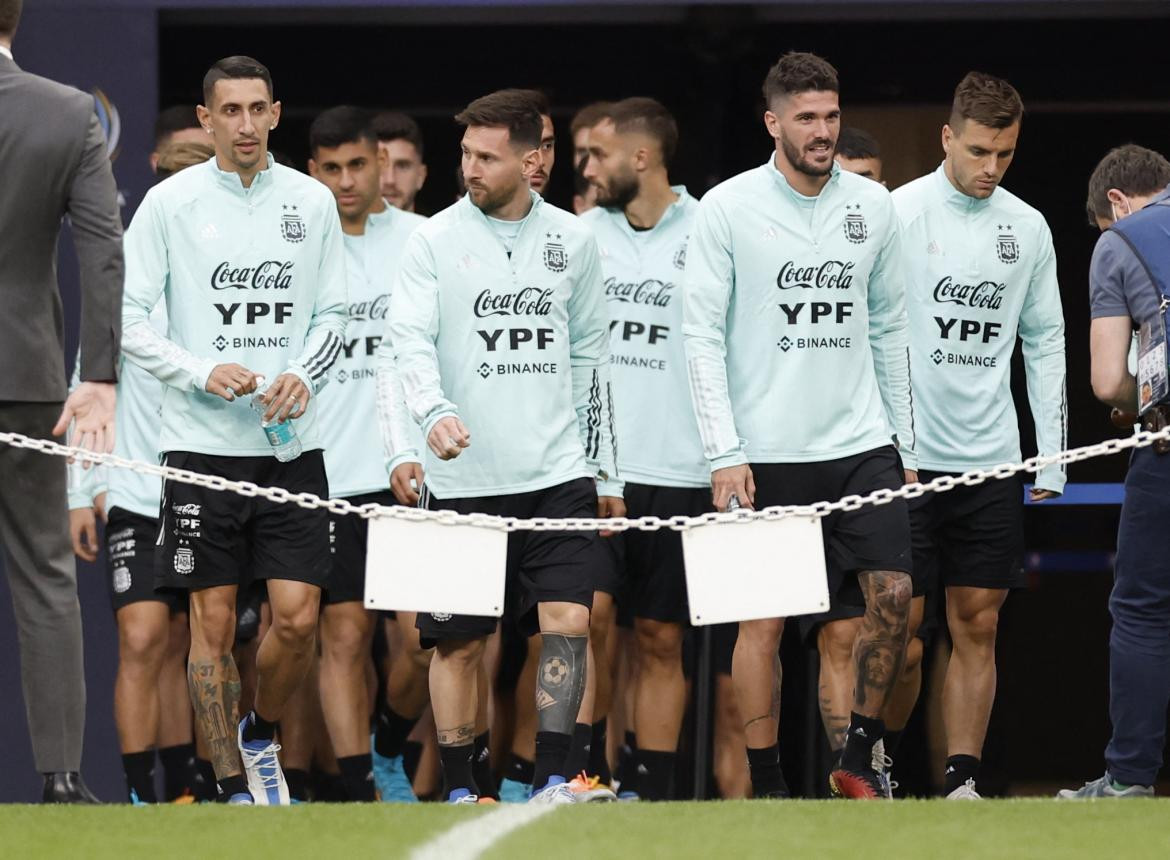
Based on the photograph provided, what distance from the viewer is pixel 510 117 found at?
22.9 feet

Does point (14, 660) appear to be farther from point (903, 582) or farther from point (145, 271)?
point (903, 582)

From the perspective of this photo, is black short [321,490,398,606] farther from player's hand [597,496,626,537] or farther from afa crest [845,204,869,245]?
afa crest [845,204,869,245]

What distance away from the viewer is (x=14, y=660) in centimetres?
908

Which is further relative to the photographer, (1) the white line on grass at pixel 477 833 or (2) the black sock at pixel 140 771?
(2) the black sock at pixel 140 771

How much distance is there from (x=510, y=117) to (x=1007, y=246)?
1.80 metres

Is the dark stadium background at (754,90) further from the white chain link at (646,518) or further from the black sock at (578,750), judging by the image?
the white chain link at (646,518)

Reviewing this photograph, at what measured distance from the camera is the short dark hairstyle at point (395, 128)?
881cm

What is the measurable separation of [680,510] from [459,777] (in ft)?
5.14

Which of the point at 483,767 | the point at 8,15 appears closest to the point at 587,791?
the point at 483,767

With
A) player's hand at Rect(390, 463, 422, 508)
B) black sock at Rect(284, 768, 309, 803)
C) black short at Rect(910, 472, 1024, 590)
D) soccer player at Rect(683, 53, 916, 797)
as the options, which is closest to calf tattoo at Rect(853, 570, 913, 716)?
soccer player at Rect(683, 53, 916, 797)

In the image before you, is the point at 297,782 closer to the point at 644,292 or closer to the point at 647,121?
the point at 644,292

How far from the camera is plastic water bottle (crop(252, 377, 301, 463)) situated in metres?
6.99

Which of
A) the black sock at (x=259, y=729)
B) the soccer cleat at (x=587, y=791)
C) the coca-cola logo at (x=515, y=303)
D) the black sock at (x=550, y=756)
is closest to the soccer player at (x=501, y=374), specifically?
the coca-cola logo at (x=515, y=303)

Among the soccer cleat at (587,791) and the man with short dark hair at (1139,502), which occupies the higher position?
the man with short dark hair at (1139,502)
